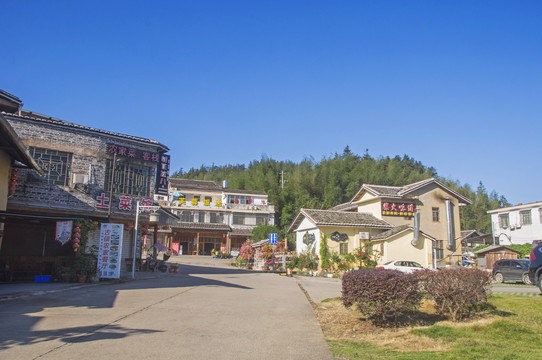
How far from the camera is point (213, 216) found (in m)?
49.4

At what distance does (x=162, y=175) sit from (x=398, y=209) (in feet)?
58.4

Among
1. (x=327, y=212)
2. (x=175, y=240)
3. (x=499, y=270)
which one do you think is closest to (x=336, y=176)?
(x=175, y=240)

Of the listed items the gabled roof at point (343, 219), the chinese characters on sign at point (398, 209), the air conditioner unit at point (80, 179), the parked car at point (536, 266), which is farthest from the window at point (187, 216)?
the parked car at point (536, 266)

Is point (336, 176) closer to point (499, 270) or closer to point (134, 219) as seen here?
point (499, 270)

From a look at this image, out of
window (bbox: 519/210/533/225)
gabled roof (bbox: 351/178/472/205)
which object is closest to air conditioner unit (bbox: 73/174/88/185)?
gabled roof (bbox: 351/178/472/205)

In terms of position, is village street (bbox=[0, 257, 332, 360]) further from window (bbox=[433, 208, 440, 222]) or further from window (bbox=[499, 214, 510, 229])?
window (bbox=[499, 214, 510, 229])

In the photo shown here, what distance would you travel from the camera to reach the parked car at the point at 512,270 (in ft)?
64.1

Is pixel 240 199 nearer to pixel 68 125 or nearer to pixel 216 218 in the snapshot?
pixel 216 218

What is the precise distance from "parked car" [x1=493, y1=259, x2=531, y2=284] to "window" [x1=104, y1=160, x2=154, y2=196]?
1921 centimetres

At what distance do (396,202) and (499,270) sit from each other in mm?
Result: 9859

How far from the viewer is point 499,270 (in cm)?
2058

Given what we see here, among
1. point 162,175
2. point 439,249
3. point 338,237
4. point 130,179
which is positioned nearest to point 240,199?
point 338,237

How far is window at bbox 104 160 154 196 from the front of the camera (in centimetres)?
1994

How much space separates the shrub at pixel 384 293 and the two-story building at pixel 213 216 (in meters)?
40.0
